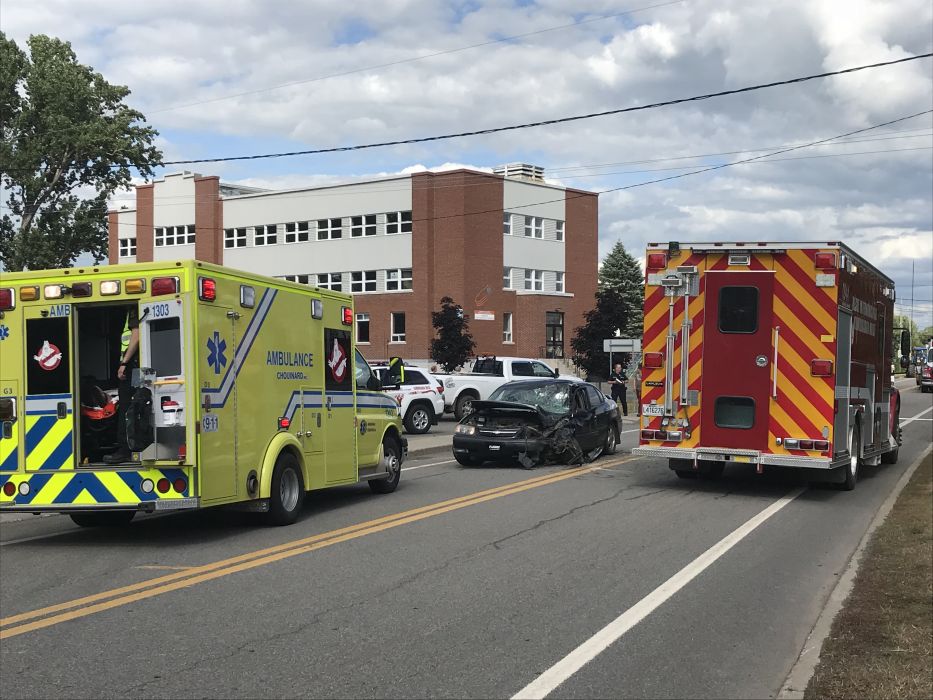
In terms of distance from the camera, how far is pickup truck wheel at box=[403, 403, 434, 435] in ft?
85.0

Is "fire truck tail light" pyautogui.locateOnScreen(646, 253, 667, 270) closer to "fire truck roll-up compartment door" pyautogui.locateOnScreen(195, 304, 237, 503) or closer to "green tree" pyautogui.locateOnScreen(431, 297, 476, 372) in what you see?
"fire truck roll-up compartment door" pyautogui.locateOnScreen(195, 304, 237, 503)

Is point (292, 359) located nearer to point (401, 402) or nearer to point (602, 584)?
point (602, 584)

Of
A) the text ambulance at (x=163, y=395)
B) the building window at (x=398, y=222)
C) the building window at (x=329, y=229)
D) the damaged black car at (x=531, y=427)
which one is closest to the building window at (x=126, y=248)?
the building window at (x=329, y=229)

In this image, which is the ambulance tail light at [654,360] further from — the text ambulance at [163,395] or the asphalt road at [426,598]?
the text ambulance at [163,395]

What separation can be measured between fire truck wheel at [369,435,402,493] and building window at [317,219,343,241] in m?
46.8

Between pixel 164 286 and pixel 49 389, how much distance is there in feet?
5.53

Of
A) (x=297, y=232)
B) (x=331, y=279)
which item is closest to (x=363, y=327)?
(x=331, y=279)

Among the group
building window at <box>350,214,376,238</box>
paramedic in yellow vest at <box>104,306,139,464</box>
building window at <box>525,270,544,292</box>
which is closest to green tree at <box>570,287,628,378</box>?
building window at <box>525,270,544,292</box>

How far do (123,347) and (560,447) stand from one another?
8.63 metres

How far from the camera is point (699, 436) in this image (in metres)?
14.1

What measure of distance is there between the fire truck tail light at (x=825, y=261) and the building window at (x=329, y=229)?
4832cm

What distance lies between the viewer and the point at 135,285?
9883mm

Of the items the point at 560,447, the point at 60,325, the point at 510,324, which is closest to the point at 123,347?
the point at 60,325

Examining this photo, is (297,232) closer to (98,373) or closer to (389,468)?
(389,468)
